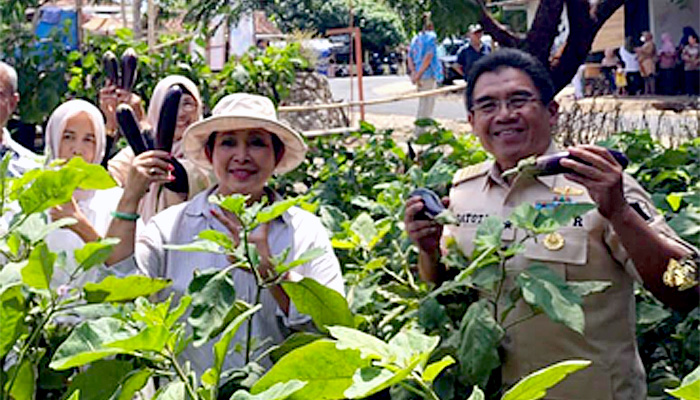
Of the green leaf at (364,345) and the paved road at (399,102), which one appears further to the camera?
the paved road at (399,102)

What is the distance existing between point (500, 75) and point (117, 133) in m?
2.70

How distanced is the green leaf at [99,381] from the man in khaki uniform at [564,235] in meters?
0.78

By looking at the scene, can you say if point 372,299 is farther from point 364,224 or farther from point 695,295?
point 695,295

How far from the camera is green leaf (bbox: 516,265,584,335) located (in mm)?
1624

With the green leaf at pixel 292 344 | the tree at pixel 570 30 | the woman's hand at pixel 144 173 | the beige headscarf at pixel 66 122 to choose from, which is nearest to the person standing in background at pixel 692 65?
the tree at pixel 570 30

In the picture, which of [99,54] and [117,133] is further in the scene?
[99,54]

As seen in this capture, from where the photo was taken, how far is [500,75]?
2223 mm

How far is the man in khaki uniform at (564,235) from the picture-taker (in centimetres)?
186

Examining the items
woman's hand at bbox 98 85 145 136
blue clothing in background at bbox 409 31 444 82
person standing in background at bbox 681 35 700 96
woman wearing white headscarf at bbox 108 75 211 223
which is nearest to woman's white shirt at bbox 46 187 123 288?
woman wearing white headscarf at bbox 108 75 211 223

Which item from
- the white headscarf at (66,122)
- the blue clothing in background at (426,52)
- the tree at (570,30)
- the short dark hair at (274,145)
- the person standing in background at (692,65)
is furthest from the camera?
the person standing in background at (692,65)

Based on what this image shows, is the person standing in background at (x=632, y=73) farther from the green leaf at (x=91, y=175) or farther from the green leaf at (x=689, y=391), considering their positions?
the green leaf at (x=689, y=391)

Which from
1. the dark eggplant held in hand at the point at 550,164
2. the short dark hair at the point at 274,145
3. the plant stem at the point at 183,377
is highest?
the dark eggplant held in hand at the point at 550,164

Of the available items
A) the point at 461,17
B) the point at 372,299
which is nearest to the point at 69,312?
the point at 372,299

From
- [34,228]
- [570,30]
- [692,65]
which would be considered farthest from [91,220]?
[692,65]
